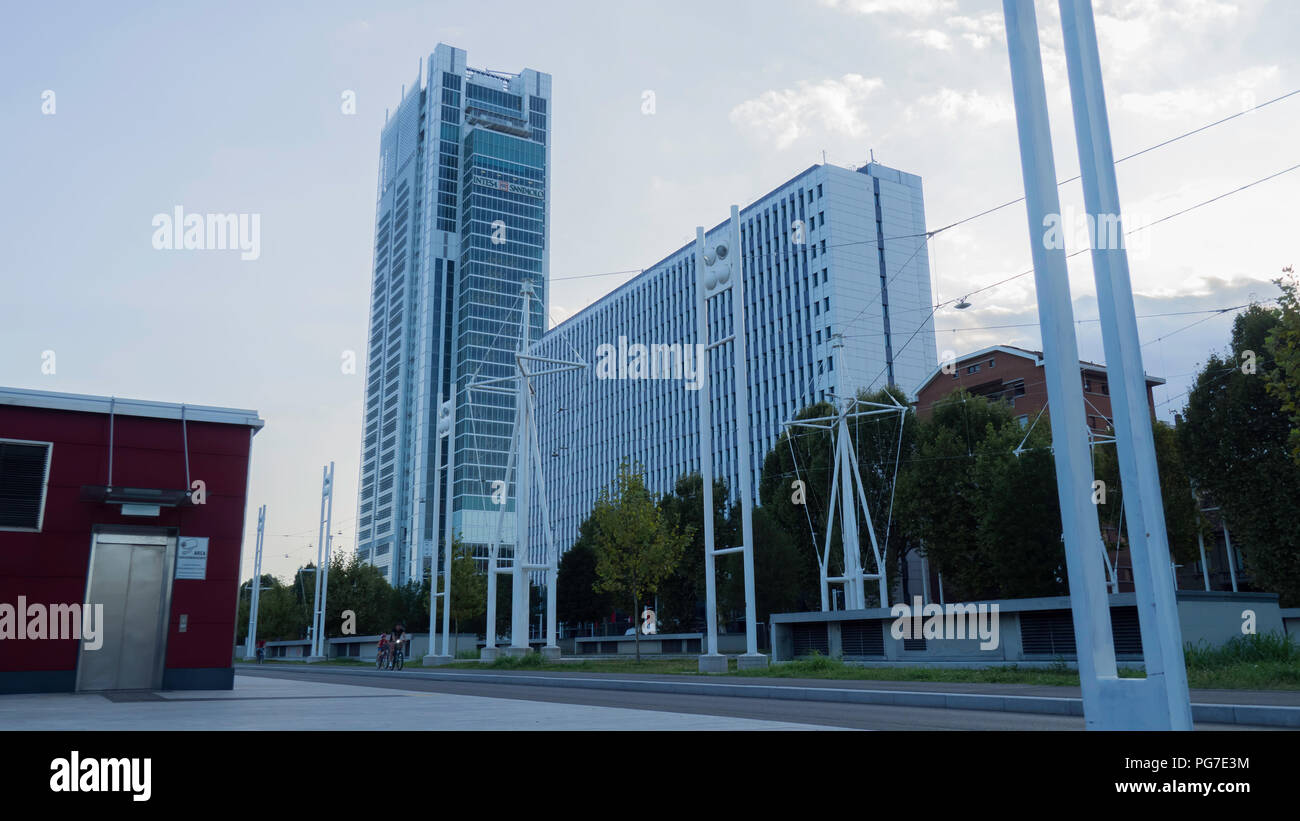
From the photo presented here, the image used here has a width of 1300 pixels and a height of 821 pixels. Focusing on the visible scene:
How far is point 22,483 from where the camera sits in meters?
17.4

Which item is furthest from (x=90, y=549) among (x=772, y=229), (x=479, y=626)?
(x=772, y=229)

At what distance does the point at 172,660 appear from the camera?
728 inches

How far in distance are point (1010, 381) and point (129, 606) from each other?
67.3 m

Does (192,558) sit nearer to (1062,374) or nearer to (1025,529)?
(1062,374)

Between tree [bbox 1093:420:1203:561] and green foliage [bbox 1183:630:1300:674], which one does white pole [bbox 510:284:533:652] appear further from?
tree [bbox 1093:420:1203:561]

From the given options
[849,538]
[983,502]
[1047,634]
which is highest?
[983,502]

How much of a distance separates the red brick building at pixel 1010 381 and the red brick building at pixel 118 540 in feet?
191

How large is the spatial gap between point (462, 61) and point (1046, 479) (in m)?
157

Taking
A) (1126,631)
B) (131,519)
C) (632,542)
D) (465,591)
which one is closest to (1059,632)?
(1126,631)

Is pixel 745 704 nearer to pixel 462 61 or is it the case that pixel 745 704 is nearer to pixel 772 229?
pixel 772 229

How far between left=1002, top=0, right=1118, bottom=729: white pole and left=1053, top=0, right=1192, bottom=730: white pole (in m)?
0.20

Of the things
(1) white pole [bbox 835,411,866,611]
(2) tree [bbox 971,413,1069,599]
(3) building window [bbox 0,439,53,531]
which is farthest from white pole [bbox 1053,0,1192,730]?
(2) tree [bbox 971,413,1069,599]

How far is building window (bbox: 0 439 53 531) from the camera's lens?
56.4 ft
